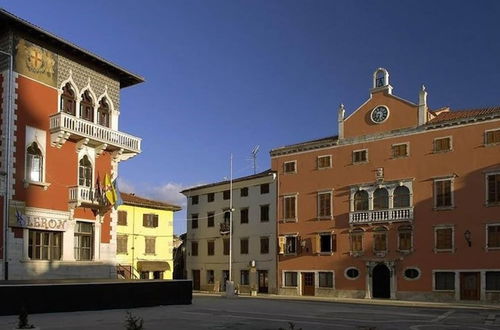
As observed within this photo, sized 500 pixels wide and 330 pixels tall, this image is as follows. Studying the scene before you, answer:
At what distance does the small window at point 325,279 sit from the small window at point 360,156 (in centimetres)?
996

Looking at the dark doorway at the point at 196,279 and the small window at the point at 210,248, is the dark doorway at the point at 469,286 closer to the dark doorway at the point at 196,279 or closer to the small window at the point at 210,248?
the small window at the point at 210,248

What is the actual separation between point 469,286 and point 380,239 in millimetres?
8001

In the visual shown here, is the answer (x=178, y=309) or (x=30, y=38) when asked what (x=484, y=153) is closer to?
(x=178, y=309)

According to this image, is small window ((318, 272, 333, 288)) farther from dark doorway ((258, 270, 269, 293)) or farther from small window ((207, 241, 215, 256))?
small window ((207, 241, 215, 256))

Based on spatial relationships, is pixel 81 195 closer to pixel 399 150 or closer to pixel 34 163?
pixel 34 163

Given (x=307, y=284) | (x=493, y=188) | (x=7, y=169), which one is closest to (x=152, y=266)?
(x=307, y=284)

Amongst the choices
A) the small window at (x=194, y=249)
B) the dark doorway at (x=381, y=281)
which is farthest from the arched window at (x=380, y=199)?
the small window at (x=194, y=249)

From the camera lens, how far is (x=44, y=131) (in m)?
34.2

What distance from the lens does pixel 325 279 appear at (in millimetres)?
56094

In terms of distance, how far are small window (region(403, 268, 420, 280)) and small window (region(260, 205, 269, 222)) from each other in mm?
15611

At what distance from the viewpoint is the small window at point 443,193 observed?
49.2 meters

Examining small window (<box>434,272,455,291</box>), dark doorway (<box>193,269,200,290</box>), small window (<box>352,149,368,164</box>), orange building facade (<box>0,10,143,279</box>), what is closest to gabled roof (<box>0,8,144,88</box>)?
orange building facade (<box>0,10,143,279</box>)

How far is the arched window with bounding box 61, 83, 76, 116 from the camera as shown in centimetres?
3581

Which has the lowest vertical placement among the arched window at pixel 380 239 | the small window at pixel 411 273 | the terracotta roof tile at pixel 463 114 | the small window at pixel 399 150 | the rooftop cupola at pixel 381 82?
the small window at pixel 411 273
